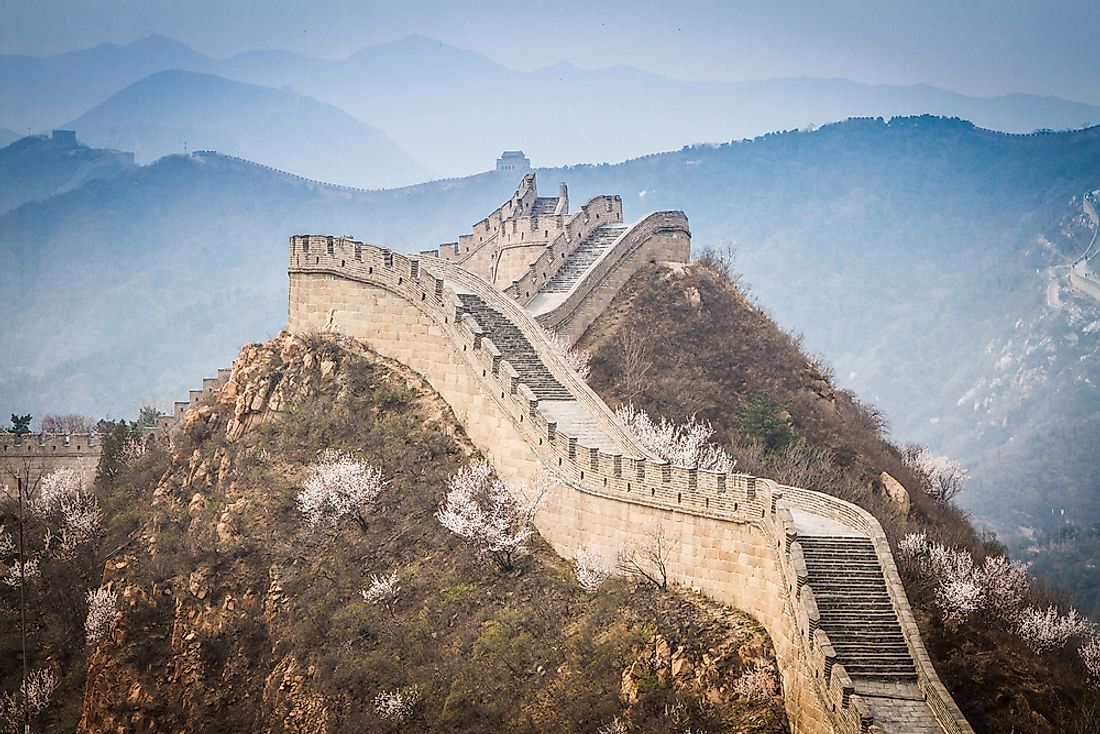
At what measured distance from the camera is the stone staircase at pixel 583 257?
2564 inches

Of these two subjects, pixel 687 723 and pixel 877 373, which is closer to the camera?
pixel 687 723

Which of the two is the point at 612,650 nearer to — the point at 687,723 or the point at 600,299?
the point at 687,723

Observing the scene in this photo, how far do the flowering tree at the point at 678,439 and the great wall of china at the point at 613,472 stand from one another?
2739 mm

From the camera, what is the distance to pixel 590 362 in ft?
201

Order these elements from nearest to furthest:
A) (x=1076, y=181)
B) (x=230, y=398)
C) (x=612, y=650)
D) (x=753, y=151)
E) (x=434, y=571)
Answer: (x=612, y=650) → (x=434, y=571) → (x=230, y=398) → (x=1076, y=181) → (x=753, y=151)

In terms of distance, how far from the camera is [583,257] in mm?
67750

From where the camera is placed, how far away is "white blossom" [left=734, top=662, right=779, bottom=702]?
35844 millimetres

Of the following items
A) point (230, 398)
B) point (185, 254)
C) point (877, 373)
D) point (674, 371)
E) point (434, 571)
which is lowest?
point (434, 571)

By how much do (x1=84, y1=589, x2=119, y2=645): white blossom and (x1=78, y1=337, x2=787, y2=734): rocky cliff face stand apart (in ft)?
1.44

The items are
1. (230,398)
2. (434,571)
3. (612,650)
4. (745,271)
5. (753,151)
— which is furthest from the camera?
(753,151)

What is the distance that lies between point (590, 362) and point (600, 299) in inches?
182

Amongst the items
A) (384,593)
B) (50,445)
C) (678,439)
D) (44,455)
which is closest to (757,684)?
(384,593)

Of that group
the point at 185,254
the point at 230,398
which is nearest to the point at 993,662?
the point at 230,398

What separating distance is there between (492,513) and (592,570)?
4.96 metres
